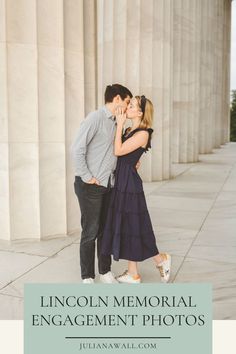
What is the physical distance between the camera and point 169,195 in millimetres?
10586

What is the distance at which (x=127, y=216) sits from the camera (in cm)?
471

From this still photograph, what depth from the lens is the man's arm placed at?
14.6 feet

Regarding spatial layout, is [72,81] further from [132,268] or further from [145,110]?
[132,268]

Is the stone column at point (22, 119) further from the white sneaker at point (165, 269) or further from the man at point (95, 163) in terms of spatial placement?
the white sneaker at point (165, 269)

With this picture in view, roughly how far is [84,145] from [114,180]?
0.54m

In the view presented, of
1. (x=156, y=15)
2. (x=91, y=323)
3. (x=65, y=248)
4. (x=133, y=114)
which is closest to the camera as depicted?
(x=91, y=323)

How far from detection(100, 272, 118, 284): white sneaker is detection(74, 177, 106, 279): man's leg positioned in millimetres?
224

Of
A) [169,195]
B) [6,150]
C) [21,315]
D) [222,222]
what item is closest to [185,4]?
[169,195]

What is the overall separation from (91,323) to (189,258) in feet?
9.92

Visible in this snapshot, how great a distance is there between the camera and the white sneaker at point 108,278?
495 centimetres

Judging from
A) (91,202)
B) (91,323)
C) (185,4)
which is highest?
(185,4)

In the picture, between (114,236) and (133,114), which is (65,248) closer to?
(114,236)

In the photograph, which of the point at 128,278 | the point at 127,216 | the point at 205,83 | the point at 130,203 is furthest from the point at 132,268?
the point at 205,83

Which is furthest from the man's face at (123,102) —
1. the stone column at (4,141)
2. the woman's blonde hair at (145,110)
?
the stone column at (4,141)
